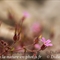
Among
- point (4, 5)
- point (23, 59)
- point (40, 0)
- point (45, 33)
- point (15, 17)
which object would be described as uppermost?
point (40, 0)

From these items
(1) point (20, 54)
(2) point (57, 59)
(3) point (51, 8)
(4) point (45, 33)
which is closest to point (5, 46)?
(1) point (20, 54)

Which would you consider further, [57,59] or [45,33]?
[45,33]

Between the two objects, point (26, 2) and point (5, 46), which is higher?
point (26, 2)

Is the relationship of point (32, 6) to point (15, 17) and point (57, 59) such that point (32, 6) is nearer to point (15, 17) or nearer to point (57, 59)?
point (15, 17)

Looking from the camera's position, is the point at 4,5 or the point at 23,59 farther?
the point at 4,5

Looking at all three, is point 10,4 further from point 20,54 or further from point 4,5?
point 20,54

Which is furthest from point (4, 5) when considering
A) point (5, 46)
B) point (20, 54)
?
point (5, 46)

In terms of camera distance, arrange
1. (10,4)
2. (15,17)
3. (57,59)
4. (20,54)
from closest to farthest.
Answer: (20,54), (57,59), (15,17), (10,4)

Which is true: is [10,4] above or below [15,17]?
above

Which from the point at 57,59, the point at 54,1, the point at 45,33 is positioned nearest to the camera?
the point at 57,59
